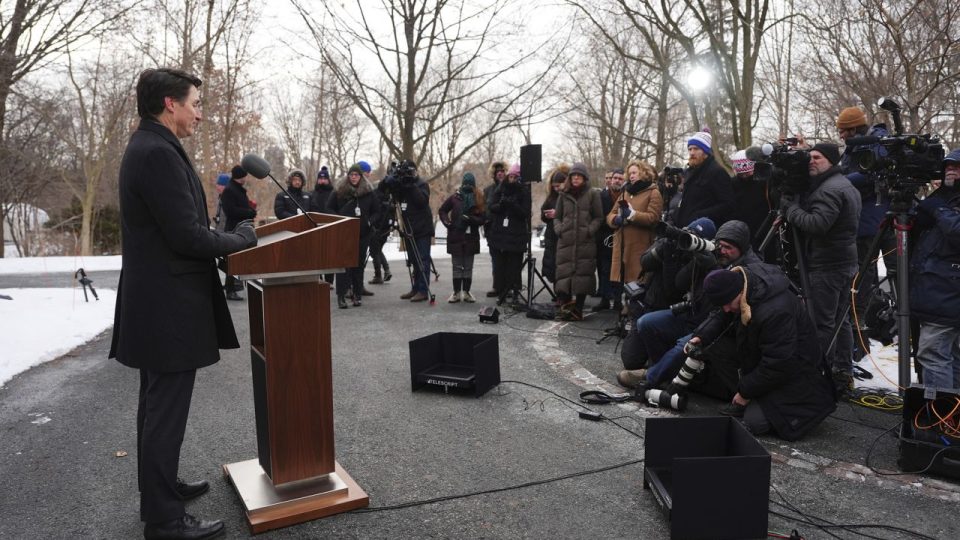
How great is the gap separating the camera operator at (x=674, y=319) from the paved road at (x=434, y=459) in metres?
0.33

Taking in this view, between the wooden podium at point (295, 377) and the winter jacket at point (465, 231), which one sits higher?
the winter jacket at point (465, 231)

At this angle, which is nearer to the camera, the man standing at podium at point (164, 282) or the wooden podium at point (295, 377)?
the man standing at podium at point (164, 282)

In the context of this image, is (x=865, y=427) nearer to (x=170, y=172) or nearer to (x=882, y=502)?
(x=882, y=502)

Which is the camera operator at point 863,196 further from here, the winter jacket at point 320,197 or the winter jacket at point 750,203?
Result: the winter jacket at point 320,197

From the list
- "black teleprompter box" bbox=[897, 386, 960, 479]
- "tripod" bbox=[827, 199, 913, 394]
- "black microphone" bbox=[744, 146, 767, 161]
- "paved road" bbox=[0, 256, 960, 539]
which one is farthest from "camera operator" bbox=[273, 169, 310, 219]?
"black teleprompter box" bbox=[897, 386, 960, 479]

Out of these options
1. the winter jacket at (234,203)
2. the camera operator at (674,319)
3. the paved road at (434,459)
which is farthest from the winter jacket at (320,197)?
the camera operator at (674,319)

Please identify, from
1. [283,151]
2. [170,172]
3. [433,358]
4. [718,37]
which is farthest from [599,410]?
[283,151]

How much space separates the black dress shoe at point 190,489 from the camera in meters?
3.17

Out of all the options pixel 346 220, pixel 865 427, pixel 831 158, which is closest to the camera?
pixel 346 220

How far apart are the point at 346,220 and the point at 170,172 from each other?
0.77 meters

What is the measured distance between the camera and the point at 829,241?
4.88 meters

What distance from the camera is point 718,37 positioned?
43.5 feet

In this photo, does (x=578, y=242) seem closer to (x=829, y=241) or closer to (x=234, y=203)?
(x=829, y=241)

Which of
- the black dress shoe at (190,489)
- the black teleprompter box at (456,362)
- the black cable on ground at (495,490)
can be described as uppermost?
the black teleprompter box at (456,362)
